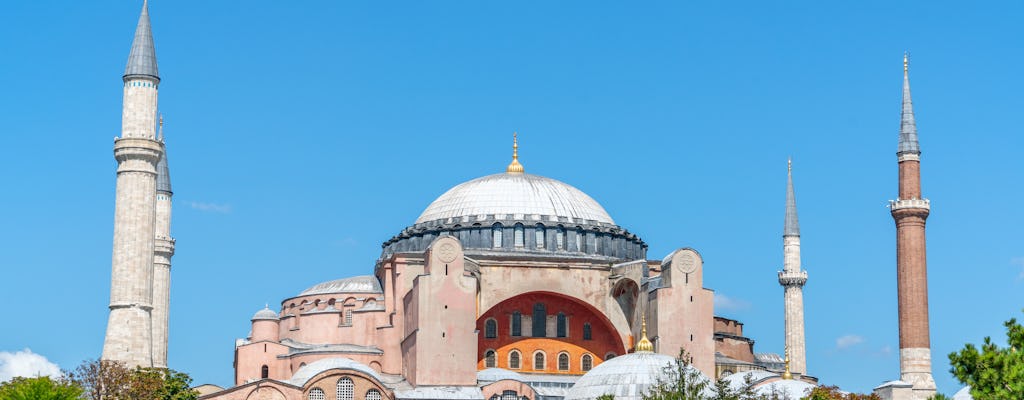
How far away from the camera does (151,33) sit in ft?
153

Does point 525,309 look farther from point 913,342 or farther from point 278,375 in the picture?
point 913,342

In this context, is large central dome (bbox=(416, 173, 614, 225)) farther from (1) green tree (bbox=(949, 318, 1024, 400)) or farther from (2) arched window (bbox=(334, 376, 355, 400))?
(1) green tree (bbox=(949, 318, 1024, 400))

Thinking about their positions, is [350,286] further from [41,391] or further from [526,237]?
[41,391]

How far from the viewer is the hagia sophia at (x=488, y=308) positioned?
143 ft

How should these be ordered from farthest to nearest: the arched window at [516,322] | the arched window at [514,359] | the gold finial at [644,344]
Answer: the arched window at [516,322], the arched window at [514,359], the gold finial at [644,344]

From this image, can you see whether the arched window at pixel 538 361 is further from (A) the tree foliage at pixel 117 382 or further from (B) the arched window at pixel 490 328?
(A) the tree foliage at pixel 117 382

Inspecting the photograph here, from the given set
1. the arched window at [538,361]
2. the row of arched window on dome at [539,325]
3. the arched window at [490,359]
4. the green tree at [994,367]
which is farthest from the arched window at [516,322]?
the green tree at [994,367]

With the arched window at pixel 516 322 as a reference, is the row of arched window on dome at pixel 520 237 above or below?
above

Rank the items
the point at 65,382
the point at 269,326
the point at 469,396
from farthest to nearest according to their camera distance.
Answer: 1. the point at 269,326
2. the point at 469,396
3. the point at 65,382

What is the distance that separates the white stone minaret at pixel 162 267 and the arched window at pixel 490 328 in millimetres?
10577

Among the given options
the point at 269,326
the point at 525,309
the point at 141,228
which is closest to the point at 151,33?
the point at 141,228

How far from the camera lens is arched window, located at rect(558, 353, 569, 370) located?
47.5 meters

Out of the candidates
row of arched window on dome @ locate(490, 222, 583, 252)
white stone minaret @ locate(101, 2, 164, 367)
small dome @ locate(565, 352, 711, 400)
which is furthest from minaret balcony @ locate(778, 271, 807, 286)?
white stone minaret @ locate(101, 2, 164, 367)

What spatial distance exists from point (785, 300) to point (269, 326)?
66.0 ft
